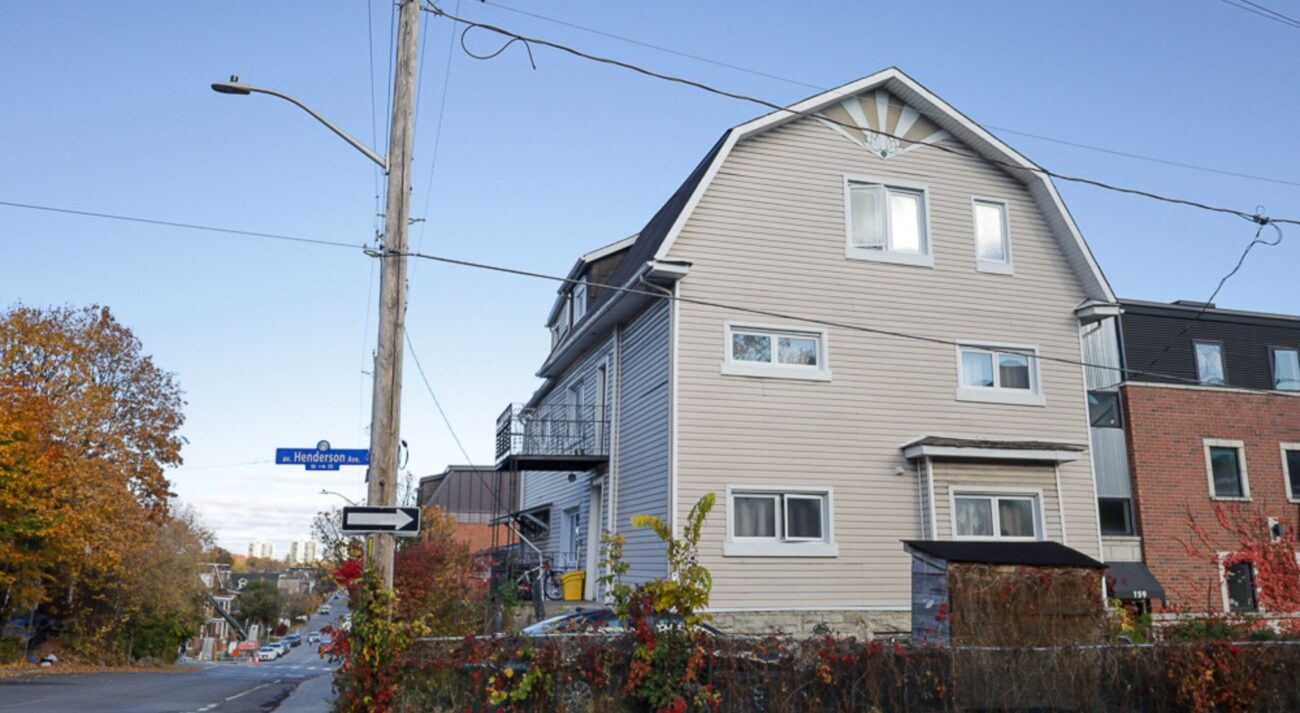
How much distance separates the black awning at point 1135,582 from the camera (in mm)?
21328

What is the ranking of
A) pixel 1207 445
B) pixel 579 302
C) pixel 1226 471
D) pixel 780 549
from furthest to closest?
pixel 579 302, pixel 1226 471, pixel 1207 445, pixel 780 549

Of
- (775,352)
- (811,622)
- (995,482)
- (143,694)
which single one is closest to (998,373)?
(995,482)

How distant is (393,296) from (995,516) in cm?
1229

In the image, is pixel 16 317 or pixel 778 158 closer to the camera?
pixel 778 158

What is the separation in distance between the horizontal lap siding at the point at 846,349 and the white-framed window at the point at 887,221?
0.20 m

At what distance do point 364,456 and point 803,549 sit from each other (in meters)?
8.40

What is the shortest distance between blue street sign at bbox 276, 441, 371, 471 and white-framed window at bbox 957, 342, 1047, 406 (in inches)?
464

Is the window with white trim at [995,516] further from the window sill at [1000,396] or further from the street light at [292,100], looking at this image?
the street light at [292,100]

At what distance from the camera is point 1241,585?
22.8 m

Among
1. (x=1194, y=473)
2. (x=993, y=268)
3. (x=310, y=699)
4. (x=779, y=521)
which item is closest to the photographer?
(x=779, y=521)

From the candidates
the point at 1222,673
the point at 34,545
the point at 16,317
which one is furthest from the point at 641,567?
the point at 16,317

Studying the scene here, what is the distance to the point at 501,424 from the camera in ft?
79.8

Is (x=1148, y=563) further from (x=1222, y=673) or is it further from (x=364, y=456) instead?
(x=364, y=456)

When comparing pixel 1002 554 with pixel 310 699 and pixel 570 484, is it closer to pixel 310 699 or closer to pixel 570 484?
pixel 310 699
